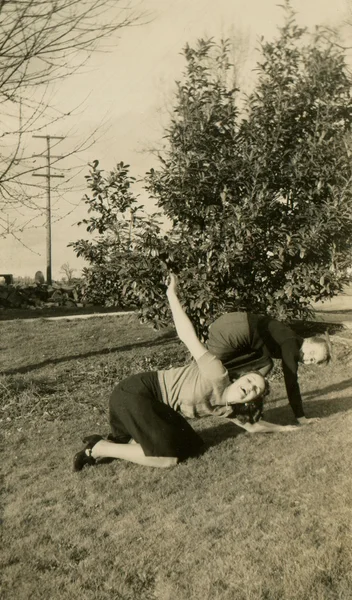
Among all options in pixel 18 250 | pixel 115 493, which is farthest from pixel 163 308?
pixel 18 250

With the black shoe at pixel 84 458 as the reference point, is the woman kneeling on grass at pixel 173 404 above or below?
above

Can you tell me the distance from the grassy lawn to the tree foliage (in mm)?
1972

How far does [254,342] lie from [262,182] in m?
2.86

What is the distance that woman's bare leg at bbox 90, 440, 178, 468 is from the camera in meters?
4.59

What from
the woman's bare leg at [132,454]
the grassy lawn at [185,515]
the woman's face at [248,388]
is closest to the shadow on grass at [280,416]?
the grassy lawn at [185,515]

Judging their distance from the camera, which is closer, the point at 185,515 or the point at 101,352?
the point at 185,515

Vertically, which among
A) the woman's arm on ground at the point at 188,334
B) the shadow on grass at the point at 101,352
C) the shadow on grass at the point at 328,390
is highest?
the woman's arm on ground at the point at 188,334

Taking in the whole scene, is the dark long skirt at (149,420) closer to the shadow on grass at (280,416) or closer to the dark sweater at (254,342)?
the shadow on grass at (280,416)

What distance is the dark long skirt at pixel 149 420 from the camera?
14.8 feet

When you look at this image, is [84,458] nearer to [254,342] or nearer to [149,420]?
[149,420]

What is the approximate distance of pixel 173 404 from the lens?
186 inches

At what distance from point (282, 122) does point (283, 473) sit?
17.4ft

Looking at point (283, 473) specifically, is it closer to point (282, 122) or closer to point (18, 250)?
point (282, 122)

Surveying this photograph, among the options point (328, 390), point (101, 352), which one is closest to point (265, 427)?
point (328, 390)
